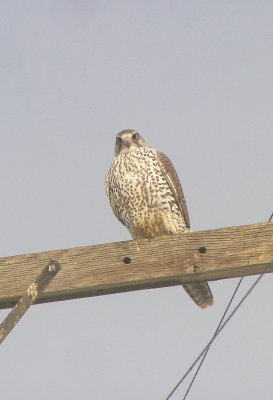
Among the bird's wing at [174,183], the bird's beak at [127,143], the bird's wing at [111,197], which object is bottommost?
the bird's wing at [111,197]

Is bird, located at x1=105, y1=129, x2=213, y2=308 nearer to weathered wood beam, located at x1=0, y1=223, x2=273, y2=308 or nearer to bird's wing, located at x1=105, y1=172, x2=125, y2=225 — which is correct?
bird's wing, located at x1=105, y1=172, x2=125, y2=225

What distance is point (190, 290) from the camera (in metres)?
6.20

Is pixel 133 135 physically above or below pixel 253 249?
above

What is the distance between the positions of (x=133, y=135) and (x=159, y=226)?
1009mm

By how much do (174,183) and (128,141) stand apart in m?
0.63

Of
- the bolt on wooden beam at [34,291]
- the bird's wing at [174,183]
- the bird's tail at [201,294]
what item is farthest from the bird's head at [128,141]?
the bolt on wooden beam at [34,291]

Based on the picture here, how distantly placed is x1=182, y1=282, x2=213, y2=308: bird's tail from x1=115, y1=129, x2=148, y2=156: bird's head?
238 centimetres

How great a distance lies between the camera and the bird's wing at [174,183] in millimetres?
8102

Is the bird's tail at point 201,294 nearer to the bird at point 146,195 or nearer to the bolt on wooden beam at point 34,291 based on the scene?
the bolt on wooden beam at point 34,291

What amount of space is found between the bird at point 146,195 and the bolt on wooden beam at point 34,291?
10.1 ft

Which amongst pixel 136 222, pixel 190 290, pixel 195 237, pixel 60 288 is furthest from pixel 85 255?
pixel 136 222

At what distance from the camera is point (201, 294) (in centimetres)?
622

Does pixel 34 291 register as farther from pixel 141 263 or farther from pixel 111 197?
pixel 111 197

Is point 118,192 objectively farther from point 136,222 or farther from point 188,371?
point 188,371
